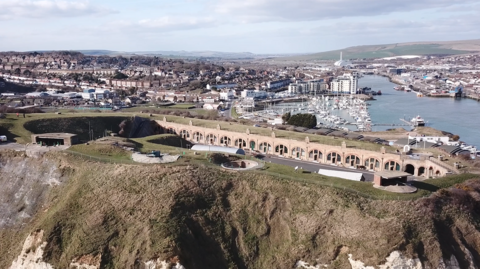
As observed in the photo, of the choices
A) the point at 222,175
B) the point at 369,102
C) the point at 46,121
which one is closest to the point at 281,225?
the point at 222,175

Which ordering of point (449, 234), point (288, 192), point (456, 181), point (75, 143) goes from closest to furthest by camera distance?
point (449, 234) → point (288, 192) → point (456, 181) → point (75, 143)

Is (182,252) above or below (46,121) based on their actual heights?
below

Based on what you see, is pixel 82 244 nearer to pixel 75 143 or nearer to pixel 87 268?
pixel 87 268

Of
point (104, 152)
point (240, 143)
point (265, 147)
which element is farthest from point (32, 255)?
point (240, 143)

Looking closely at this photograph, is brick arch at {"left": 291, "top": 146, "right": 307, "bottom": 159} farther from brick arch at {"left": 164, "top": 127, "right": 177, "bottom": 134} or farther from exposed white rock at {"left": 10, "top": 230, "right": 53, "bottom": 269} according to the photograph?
exposed white rock at {"left": 10, "top": 230, "right": 53, "bottom": 269}

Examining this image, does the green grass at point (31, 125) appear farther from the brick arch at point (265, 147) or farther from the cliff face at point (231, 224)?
the brick arch at point (265, 147)

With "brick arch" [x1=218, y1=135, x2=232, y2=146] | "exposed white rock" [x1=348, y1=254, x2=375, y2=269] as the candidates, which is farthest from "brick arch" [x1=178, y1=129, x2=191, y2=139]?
"exposed white rock" [x1=348, y1=254, x2=375, y2=269]

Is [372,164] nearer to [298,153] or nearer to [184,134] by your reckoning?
[298,153]
